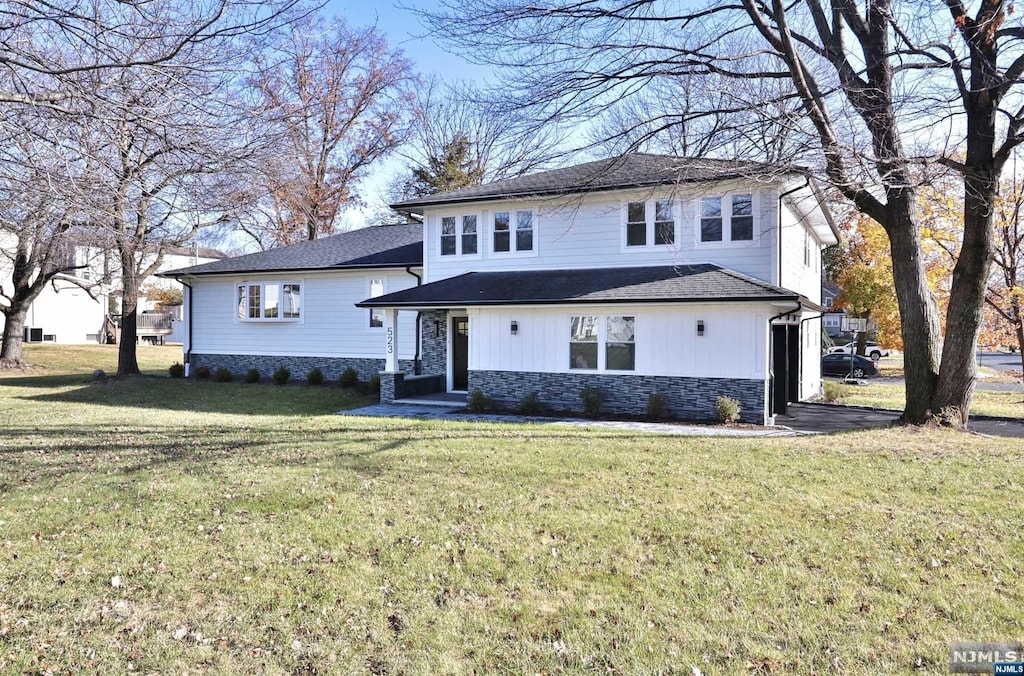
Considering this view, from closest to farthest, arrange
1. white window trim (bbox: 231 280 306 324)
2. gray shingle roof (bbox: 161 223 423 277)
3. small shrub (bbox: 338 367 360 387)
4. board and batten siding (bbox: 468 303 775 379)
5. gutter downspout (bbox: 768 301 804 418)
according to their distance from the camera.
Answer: gutter downspout (bbox: 768 301 804 418)
board and batten siding (bbox: 468 303 775 379)
small shrub (bbox: 338 367 360 387)
gray shingle roof (bbox: 161 223 423 277)
white window trim (bbox: 231 280 306 324)

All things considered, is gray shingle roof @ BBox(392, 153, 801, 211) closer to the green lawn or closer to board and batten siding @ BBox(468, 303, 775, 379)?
board and batten siding @ BBox(468, 303, 775, 379)

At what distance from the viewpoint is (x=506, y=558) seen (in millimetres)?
5152

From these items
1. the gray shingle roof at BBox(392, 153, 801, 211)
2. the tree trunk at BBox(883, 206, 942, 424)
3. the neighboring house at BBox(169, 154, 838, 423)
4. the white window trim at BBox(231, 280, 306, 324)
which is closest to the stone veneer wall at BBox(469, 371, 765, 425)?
the neighboring house at BBox(169, 154, 838, 423)

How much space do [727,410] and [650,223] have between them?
4820mm

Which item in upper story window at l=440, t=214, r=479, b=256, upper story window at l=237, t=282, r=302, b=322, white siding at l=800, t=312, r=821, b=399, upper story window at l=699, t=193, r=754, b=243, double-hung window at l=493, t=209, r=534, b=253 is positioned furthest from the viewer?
upper story window at l=237, t=282, r=302, b=322

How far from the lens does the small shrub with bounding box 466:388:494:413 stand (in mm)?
14466

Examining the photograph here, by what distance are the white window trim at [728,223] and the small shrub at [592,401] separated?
408 centimetres

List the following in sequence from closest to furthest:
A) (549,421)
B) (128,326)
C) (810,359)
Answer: (549,421), (810,359), (128,326)

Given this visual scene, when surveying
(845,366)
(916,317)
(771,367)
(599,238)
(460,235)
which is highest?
(460,235)

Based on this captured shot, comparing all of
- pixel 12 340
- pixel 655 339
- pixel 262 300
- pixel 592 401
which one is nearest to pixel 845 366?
pixel 655 339

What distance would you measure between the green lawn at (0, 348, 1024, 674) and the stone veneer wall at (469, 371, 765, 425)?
333 cm

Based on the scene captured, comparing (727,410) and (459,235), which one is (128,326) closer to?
(459,235)

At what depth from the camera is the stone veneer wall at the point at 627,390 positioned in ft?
41.9

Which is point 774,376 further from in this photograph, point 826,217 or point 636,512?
point 636,512
